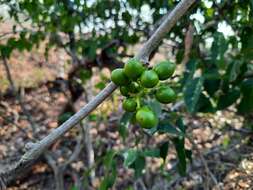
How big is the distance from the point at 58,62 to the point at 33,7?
2.68 meters

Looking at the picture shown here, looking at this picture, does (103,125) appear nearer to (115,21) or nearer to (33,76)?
(33,76)

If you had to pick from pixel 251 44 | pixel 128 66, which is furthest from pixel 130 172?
pixel 128 66

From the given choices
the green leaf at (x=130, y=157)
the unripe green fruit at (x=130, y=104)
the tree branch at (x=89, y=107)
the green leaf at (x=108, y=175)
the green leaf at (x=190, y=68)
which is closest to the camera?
→ the tree branch at (x=89, y=107)

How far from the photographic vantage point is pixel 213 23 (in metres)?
1.93

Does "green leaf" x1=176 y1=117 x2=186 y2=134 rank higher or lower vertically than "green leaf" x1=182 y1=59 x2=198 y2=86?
lower

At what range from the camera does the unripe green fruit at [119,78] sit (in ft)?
3.12

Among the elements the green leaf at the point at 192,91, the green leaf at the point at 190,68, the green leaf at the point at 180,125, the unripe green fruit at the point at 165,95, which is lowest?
the green leaf at the point at 180,125

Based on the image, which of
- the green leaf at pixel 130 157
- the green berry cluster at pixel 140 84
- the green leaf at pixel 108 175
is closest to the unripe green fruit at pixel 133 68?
the green berry cluster at pixel 140 84

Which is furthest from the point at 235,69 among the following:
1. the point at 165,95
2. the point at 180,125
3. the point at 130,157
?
the point at 165,95

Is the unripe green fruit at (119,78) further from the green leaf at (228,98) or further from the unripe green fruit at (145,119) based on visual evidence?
the green leaf at (228,98)

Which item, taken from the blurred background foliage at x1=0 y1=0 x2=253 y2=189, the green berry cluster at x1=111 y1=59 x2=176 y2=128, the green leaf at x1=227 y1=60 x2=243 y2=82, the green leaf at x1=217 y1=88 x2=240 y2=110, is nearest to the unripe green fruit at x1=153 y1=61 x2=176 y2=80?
the green berry cluster at x1=111 y1=59 x2=176 y2=128

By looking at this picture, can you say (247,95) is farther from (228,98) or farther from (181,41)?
(181,41)

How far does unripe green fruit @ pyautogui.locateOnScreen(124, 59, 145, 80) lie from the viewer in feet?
3.08

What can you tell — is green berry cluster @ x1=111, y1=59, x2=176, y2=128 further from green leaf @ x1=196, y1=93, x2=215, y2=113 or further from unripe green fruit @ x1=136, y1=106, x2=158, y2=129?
green leaf @ x1=196, y1=93, x2=215, y2=113
